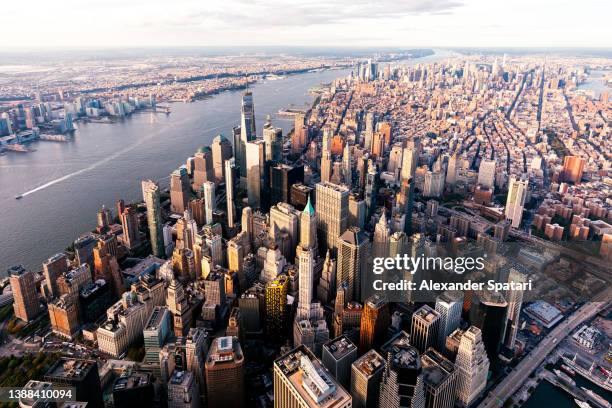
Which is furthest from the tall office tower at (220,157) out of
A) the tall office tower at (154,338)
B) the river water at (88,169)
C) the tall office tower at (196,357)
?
the tall office tower at (196,357)

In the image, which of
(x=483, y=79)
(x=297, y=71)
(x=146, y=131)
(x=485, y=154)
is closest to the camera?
(x=485, y=154)

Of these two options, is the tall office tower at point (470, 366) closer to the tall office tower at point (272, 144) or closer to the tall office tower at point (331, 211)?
the tall office tower at point (331, 211)

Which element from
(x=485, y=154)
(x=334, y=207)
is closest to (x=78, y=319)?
(x=334, y=207)

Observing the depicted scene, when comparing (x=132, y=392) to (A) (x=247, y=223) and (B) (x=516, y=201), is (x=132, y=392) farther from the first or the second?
(B) (x=516, y=201)

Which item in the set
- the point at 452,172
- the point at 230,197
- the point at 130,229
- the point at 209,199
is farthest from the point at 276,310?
the point at 452,172

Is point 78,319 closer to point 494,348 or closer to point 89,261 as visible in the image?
point 89,261

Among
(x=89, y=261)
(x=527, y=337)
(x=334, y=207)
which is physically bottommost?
(x=527, y=337)
